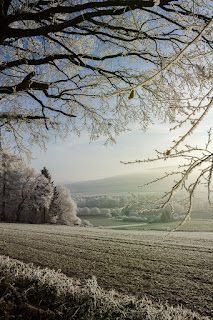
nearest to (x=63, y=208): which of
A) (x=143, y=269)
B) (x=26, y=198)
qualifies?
(x=26, y=198)

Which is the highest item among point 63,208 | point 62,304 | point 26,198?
point 26,198

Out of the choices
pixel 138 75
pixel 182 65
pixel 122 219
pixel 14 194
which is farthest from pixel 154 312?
pixel 122 219

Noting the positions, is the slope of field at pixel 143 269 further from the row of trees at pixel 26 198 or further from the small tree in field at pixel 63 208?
the small tree in field at pixel 63 208

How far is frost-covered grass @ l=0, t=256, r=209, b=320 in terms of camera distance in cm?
301

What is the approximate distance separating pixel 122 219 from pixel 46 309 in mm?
42532

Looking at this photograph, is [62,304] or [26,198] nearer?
[62,304]

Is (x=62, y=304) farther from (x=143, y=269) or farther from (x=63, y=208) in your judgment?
(x=63, y=208)

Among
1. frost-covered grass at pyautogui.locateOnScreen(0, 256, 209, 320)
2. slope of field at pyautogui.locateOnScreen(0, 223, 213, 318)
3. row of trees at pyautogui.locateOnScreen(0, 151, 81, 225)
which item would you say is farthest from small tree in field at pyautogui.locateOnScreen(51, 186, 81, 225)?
frost-covered grass at pyautogui.locateOnScreen(0, 256, 209, 320)

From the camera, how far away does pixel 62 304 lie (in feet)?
10.6

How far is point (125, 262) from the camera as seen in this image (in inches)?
358

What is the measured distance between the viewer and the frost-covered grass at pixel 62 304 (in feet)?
9.87

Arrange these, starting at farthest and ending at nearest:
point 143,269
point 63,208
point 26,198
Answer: point 63,208 → point 26,198 → point 143,269

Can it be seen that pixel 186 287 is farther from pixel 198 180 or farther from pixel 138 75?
pixel 138 75

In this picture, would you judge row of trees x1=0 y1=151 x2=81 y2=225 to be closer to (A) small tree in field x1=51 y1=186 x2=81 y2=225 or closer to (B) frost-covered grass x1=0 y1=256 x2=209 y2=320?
(A) small tree in field x1=51 y1=186 x2=81 y2=225
